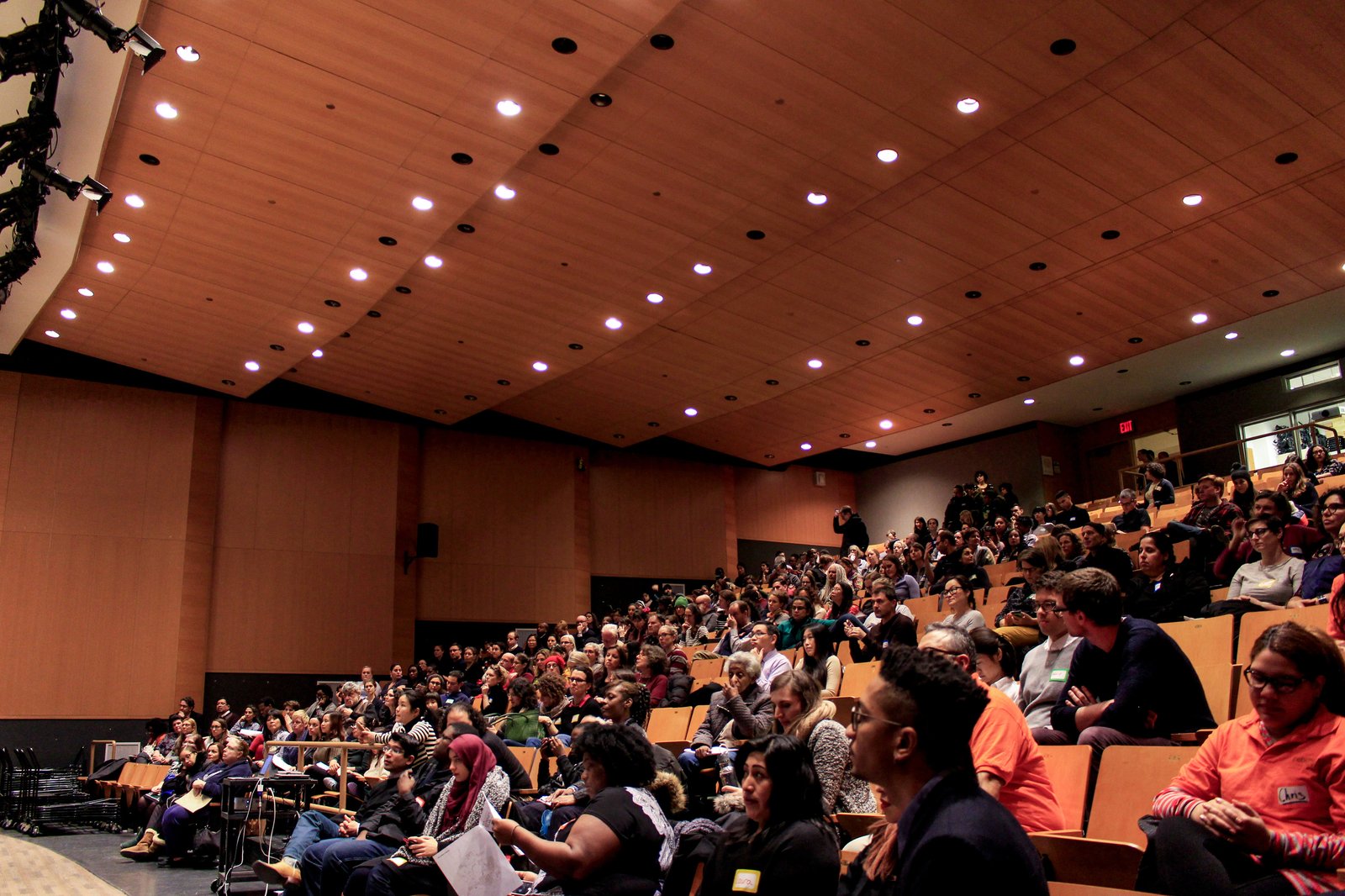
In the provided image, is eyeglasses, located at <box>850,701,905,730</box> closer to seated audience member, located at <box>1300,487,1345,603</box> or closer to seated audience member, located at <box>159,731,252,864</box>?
seated audience member, located at <box>1300,487,1345,603</box>

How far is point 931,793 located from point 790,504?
17.1m

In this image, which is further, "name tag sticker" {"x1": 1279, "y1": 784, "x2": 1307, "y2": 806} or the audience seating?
the audience seating

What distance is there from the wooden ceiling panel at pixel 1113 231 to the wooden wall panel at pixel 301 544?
9632mm

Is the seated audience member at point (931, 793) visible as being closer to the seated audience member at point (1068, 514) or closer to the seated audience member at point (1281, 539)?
the seated audience member at point (1281, 539)

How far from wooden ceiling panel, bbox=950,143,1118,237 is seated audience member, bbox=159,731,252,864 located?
6.80m

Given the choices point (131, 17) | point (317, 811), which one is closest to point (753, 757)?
point (317, 811)

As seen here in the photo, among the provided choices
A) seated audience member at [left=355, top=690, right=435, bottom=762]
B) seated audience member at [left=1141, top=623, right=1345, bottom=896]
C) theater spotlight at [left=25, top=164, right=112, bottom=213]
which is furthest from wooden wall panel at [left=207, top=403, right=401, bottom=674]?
seated audience member at [left=1141, top=623, right=1345, bottom=896]

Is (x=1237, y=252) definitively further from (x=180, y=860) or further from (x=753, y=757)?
(x=180, y=860)

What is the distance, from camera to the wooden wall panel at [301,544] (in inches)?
520

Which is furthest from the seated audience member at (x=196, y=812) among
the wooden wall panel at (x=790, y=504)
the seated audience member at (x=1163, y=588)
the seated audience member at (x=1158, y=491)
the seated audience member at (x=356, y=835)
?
the wooden wall panel at (x=790, y=504)

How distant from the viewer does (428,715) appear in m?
6.09

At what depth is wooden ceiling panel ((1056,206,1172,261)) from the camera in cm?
859

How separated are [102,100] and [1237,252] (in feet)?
30.6

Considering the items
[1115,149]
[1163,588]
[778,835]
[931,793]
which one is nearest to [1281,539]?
[1163,588]
